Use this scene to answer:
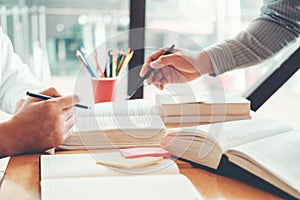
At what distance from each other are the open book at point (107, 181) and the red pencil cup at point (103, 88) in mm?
350

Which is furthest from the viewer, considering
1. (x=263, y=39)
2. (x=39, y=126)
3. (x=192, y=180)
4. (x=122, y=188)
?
(x=263, y=39)

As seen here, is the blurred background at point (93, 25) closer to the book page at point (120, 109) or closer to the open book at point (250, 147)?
the book page at point (120, 109)

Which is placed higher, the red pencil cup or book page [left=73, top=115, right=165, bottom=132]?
the red pencil cup

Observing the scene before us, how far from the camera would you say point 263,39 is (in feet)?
3.89

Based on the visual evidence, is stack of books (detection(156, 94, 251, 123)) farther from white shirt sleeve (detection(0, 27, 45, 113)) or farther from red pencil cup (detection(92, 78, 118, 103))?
white shirt sleeve (detection(0, 27, 45, 113))

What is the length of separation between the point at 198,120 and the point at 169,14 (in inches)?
29.2

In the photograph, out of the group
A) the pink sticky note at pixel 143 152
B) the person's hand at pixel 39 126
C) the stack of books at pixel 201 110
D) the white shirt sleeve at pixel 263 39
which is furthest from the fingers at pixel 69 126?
the white shirt sleeve at pixel 263 39

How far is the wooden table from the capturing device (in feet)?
2.53

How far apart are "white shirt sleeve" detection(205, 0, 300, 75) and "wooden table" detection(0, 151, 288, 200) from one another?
41cm

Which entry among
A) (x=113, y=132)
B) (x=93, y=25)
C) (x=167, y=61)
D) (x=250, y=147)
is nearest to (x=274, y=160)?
(x=250, y=147)

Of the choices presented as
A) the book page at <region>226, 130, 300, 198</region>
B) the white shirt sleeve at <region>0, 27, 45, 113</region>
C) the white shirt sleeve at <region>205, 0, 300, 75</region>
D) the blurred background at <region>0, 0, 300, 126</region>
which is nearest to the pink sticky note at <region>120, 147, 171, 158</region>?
the book page at <region>226, 130, 300, 198</region>

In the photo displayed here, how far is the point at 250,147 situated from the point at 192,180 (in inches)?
5.0

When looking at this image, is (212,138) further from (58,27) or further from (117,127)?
(58,27)

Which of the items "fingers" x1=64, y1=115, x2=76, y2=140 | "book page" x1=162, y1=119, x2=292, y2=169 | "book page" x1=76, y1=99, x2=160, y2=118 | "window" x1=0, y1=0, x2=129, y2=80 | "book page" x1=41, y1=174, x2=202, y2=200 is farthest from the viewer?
"window" x1=0, y1=0, x2=129, y2=80
